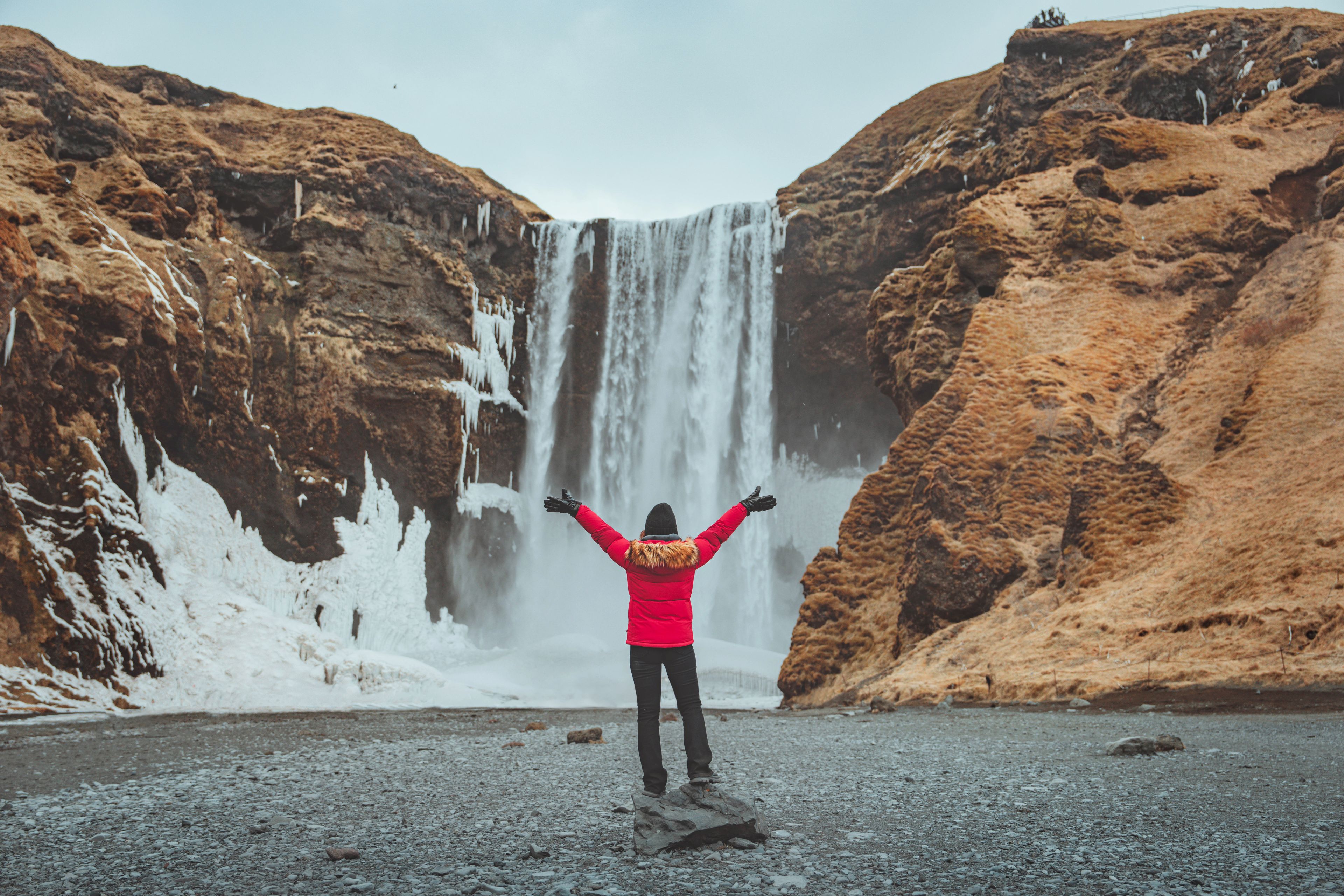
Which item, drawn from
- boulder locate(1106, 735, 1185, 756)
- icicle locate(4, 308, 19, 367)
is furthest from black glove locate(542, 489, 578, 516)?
icicle locate(4, 308, 19, 367)

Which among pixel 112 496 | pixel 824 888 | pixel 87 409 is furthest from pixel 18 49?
pixel 824 888

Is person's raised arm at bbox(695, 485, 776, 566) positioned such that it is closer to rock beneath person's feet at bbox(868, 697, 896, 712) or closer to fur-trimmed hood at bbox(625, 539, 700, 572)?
fur-trimmed hood at bbox(625, 539, 700, 572)

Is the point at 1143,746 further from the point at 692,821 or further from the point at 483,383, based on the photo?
the point at 483,383

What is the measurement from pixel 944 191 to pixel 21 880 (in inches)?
1300

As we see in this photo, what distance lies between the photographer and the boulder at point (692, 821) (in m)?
4.03

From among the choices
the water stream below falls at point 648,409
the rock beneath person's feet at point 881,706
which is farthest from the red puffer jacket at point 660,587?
the water stream below falls at point 648,409

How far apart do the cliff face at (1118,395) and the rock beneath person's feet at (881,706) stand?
2.54 feet

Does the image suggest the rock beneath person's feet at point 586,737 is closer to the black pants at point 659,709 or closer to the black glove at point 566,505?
the black pants at point 659,709

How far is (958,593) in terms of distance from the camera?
15.6 meters

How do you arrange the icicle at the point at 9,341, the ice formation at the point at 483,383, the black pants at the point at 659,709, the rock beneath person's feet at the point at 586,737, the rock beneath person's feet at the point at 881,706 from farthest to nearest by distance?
the ice formation at the point at 483,383 → the icicle at the point at 9,341 → the rock beneath person's feet at the point at 881,706 → the rock beneath person's feet at the point at 586,737 → the black pants at the point at 659,709

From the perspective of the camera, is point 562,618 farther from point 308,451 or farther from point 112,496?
point 112,496

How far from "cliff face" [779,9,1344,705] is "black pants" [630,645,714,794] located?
27.3 feet

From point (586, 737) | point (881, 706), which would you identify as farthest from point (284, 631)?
point (881, 706)

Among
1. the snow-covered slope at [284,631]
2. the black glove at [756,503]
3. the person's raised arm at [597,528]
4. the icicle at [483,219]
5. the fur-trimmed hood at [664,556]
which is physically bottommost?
the snow-covered slope at [284,631]
